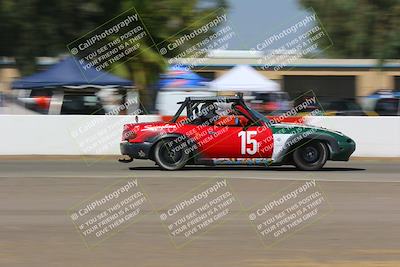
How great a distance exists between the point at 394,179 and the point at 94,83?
44.2 ft

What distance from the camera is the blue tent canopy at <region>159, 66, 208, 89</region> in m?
28.3

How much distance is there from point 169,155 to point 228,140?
115 centimetres

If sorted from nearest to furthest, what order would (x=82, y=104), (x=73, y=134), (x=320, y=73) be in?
1. (x=73, y=134)
2. (x=82, y=104)
3. (x=320, y=73)

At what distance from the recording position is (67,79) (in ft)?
83.7

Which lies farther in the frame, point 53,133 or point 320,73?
point 320,73

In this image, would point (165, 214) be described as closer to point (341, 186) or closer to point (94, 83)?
point (341, 186)

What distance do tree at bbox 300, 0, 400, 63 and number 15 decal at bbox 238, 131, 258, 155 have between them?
55.6 ft

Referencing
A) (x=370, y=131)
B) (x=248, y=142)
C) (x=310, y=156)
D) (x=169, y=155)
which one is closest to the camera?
(x=248, y=142)

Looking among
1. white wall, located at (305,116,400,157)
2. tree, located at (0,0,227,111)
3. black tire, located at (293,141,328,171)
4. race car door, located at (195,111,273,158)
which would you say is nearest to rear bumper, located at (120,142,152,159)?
race car door, located at (195,111,273,158)

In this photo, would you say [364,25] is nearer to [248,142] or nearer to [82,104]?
[82,104]

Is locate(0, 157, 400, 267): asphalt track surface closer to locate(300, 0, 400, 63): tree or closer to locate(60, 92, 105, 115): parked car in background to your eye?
locate(60, 92, 105, 115): parked car in background

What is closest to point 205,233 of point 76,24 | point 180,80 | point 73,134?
point 73,134

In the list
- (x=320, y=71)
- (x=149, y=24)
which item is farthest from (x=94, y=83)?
(x=320, y=71)

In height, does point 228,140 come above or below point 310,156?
above
